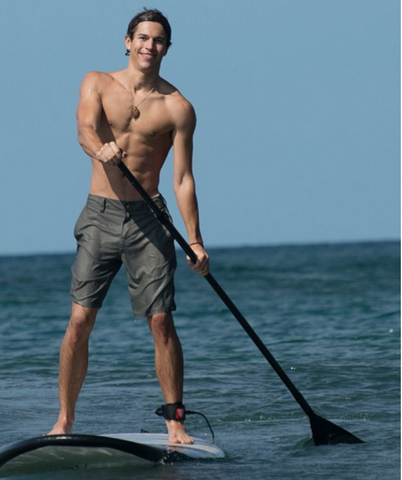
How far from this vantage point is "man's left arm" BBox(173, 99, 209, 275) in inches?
231

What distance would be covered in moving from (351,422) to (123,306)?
12981 millimetres

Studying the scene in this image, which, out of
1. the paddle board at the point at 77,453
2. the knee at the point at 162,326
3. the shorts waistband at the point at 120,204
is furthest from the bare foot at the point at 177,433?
the shorts waistband at the point at 120,204

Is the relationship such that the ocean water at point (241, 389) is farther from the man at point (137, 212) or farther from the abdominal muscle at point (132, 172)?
the abdominal muscle at point (132, 172)

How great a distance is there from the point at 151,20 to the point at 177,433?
226cm

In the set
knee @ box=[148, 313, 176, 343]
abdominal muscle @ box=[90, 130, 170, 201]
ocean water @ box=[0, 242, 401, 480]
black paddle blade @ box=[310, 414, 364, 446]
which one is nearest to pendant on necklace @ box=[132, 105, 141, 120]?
abdominal muscle @ box=[90, 130, 170, 201]

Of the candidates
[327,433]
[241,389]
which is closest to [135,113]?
[327,433]

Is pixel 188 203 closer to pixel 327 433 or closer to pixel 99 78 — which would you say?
pixel 99 78

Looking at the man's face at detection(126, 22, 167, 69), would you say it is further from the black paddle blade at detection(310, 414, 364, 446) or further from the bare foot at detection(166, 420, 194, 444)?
the black paddle blade at detection(310, 414, 364, 446)

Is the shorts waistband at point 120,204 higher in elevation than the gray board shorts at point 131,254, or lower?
higher

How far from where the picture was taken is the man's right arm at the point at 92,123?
551cm

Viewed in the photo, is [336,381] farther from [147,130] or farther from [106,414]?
[147,130]

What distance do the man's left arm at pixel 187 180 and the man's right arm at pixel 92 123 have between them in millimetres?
434

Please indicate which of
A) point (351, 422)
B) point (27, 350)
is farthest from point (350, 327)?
point (351, 422)

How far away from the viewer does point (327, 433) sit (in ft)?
21.2
